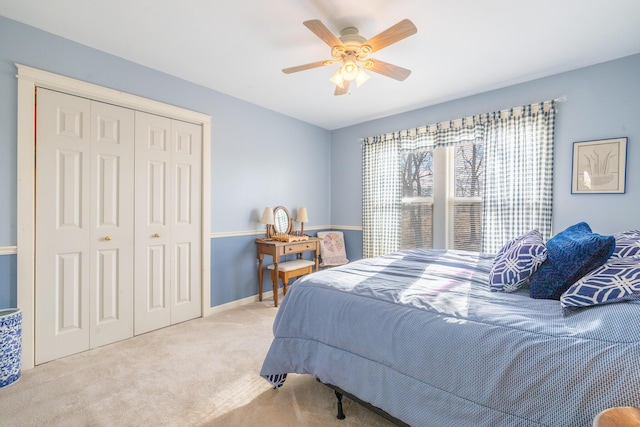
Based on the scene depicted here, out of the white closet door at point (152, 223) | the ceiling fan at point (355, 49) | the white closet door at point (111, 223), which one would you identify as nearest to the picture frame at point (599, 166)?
the ceiling fan at point (355, 49)

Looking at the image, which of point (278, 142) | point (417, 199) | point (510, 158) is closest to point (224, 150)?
point (278, 142)

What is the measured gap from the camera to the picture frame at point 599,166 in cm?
256

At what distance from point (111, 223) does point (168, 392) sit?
5.15 feet

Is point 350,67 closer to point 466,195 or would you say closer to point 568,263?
point 568,263

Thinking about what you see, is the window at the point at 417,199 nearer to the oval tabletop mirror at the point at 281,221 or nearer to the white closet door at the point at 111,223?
the oval tabletop mirror at the point at 281,221

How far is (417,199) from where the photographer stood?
3.93 meters

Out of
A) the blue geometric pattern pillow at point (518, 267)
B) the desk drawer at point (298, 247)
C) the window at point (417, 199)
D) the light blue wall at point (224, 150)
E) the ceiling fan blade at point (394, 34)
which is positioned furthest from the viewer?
the window at point (417, 199)

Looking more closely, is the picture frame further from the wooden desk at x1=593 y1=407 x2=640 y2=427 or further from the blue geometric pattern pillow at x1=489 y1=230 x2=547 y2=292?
the wooden desk at x1=593 y1=407 x2=640 y2=427

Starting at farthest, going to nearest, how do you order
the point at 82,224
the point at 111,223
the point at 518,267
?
the point at 111,223 → the point at 82,224 → the point at 518,267

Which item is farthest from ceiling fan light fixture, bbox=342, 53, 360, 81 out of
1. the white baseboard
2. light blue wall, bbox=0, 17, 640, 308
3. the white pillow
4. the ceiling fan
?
the white baseboard

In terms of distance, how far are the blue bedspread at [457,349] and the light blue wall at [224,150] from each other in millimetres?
1969

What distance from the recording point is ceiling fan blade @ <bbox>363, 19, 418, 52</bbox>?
1.74 m

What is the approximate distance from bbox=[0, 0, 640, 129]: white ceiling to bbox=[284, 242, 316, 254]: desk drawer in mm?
1882

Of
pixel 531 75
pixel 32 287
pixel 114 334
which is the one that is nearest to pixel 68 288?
pixel 32 287
